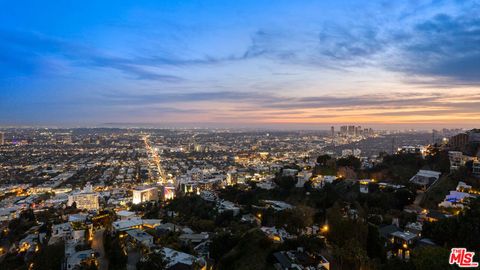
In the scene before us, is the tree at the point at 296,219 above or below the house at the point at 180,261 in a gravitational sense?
above

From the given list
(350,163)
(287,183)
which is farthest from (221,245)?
(350,163)

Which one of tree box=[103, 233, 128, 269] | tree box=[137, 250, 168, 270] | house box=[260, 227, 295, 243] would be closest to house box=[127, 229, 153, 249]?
tree box=[103, 233, 128, 269]

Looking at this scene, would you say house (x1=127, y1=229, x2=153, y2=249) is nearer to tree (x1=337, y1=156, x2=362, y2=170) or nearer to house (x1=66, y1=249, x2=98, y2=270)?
house (x1=66, y1=249, x2=98, y2=270)

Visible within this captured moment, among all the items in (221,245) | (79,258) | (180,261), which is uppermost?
(180,261)

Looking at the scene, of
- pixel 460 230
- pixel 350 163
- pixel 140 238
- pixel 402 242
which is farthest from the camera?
pixel 350 163

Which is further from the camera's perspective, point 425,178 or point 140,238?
point 425,178

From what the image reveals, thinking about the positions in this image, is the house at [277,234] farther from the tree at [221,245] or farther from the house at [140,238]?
the house at [140,238]

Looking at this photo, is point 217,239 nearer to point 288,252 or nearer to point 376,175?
point 288,252

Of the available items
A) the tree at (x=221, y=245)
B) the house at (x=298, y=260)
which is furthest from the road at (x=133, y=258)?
the house at (x=298, y=260)

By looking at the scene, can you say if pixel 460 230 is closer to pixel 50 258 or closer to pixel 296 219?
pixel 296 219
